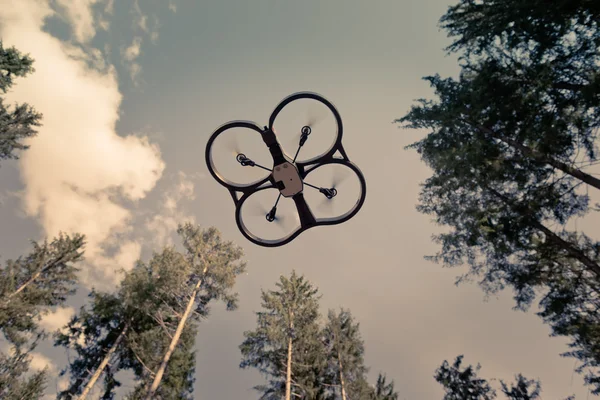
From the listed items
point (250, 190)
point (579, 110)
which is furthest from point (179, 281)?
point (579, 110)

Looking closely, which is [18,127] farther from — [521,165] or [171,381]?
[521,165]

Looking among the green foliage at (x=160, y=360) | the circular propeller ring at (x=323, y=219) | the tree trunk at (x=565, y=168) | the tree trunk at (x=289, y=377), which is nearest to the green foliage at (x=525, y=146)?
the tree trunk at (x=565, y=168)

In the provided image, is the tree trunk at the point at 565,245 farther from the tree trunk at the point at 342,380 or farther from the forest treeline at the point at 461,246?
the tree trunk at the point at 342,380

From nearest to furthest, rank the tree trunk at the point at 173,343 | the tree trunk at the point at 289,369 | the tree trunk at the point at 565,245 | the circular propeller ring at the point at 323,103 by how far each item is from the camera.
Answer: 1. the circular propeller ring at the point at 323,103
2. the tree trunk at the point at 565,245
3. the tree trunk at the point at 173,343
4. the tree trunk at the point at 289,369

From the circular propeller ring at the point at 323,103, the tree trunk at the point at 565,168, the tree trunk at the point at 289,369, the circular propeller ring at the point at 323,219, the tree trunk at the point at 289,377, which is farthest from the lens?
the tree trunk at the point at 289,369

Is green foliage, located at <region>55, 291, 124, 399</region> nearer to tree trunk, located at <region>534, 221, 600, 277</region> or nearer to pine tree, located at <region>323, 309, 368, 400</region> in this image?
pine tree, located at <region>323, 309, 368, 400</region>

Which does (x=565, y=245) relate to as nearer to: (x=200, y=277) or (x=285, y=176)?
(x=285, y=176)

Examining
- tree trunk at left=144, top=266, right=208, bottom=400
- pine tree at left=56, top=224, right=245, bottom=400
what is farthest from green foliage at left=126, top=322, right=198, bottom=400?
tree trunk at left=144, top=266, right=208, bottom=400
